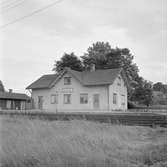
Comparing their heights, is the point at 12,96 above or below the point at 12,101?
above

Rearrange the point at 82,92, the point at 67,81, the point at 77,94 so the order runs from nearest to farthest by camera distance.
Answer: the point at 82,92 < the point at 77,94 < the point at 67,81

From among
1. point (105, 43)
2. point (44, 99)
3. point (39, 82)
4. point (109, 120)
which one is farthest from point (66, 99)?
point (105, 43)

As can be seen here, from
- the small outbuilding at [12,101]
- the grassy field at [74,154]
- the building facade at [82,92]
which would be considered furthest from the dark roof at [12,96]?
the grassy field at [74,154]

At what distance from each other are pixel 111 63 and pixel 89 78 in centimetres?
1500

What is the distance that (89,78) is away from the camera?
27.7 m

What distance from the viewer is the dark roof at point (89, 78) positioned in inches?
1020

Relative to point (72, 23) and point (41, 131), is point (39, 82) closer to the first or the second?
point (72, 23)

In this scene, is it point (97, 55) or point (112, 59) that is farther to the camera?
point (97, 55)

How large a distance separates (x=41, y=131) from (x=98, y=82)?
59.5ft

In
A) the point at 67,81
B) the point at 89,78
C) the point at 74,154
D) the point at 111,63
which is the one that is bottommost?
the point at 74,154

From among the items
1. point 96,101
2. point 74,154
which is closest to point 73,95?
point 96,101

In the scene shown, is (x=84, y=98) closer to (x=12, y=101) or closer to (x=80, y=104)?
(x=80, y=104)

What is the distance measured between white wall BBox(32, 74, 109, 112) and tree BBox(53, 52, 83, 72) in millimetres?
13889

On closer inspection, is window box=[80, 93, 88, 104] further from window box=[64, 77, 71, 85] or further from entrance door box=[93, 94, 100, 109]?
window box=[64, 77, 71, 85]
